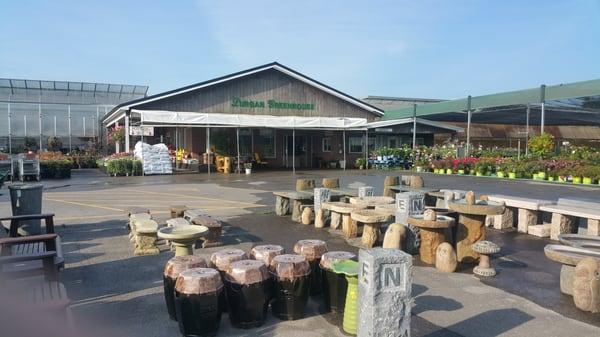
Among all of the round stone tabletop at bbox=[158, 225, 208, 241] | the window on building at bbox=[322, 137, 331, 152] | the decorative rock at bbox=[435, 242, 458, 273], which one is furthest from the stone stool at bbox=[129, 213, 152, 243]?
the window on building at bbox=[322, 137, 331, 152]

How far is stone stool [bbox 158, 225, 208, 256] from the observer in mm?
5668

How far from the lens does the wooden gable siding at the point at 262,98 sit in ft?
85.7

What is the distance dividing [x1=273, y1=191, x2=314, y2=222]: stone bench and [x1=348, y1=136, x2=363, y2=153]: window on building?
2043 centimetres

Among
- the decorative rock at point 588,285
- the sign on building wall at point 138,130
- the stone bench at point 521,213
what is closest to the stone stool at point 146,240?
the decorative rock at point 588,285

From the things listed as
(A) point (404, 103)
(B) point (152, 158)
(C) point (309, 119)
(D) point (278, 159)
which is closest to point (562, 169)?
(C) point (309, 119)

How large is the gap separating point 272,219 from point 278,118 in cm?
1720

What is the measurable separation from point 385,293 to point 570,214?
229 inches

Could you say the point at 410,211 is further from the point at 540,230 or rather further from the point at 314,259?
the point at 540,230

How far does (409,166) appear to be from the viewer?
2709 centimetres

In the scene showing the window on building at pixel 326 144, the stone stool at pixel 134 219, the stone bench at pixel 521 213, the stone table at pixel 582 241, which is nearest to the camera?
the stone table at pixel 582 241

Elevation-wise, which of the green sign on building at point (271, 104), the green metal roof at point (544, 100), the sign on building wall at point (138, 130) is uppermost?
the green sign on building at point (271, 104)

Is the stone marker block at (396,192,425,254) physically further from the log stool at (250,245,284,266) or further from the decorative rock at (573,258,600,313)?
the log stool at (250,245,284,266)

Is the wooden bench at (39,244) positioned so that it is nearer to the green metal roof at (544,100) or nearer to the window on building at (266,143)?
the green metal roof at (544,100)

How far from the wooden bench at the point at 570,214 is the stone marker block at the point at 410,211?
2.77 m
